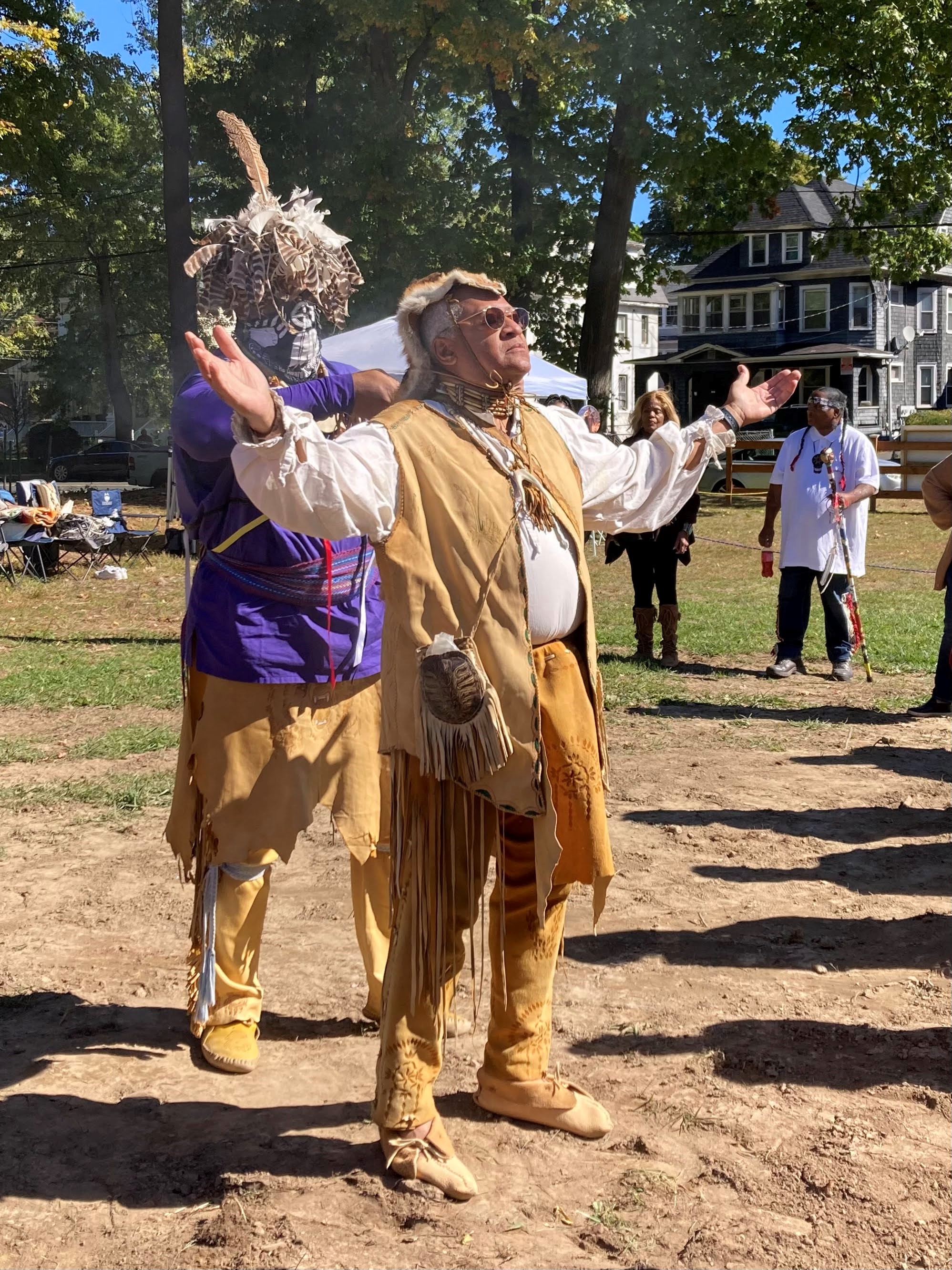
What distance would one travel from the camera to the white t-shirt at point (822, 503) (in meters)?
8.90

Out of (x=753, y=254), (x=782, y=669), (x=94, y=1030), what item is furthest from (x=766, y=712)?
(x=753, y=254)

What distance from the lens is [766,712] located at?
8.02 metres

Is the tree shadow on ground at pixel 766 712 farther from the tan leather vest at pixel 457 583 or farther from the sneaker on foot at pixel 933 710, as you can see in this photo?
the tan leather vest at pixel 457 583

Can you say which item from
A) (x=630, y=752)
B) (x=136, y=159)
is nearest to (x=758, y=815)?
(x=630, y=752)

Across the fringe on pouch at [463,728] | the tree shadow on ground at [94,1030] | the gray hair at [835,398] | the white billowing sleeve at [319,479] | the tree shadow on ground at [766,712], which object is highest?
the gray hair at [835,398]

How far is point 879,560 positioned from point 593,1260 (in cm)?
1517

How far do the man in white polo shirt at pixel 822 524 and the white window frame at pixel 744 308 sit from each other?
4178cm

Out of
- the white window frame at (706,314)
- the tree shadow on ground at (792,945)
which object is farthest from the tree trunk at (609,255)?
the white window frame at (706,314)

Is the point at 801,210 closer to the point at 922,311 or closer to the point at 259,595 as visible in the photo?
the point at 922,311

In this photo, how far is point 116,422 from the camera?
4325cm

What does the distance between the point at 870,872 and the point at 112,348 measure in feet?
138

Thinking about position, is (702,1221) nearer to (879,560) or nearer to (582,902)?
(582,902)

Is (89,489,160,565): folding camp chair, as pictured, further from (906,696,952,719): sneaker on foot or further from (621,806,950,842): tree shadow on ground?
(621,806,950,842): tree shadow on ground

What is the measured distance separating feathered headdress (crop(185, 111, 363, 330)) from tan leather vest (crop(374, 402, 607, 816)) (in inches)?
33.7
